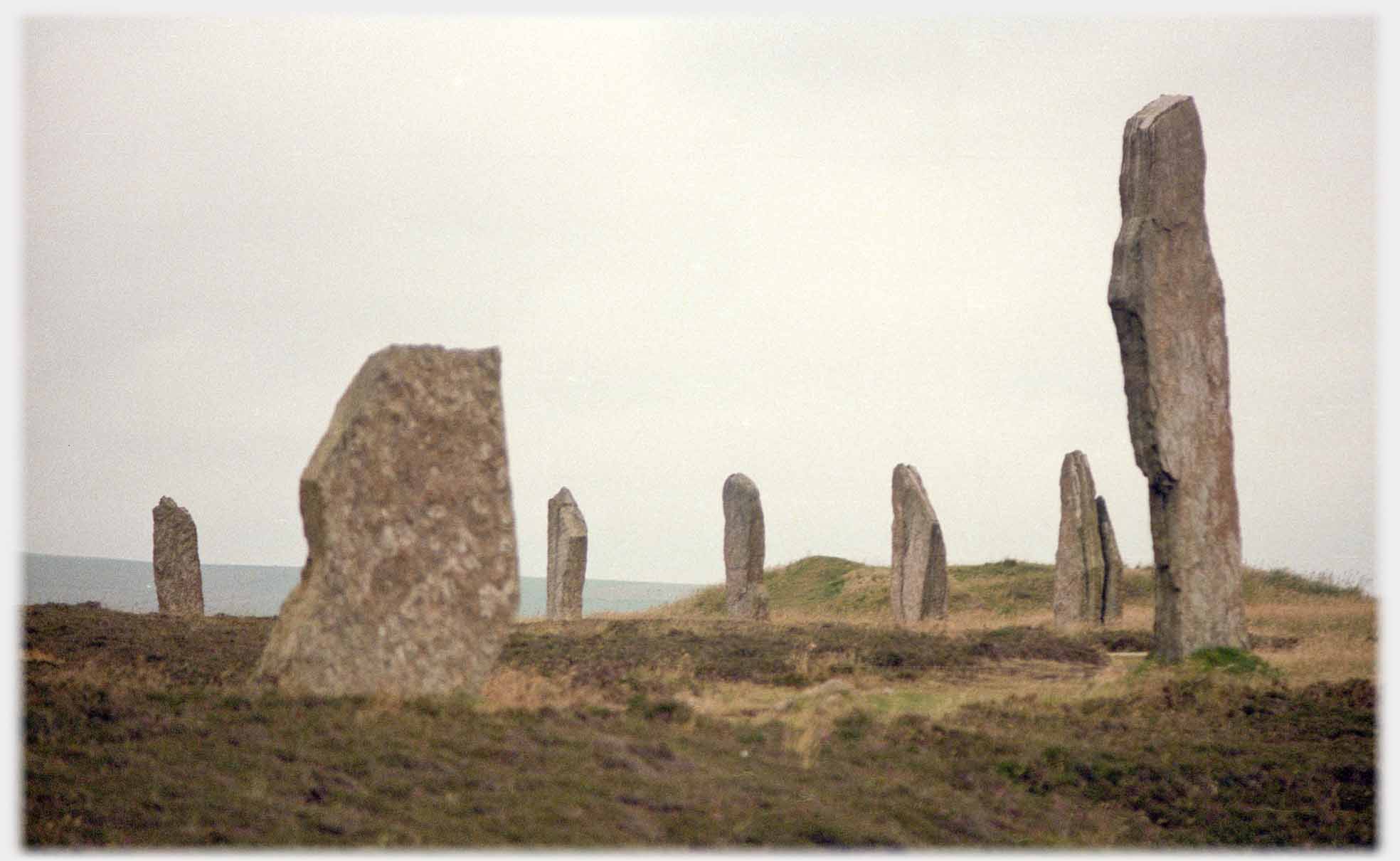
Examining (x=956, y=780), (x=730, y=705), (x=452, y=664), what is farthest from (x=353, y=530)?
(x=956, y=780)

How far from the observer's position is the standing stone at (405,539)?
33.6 feet

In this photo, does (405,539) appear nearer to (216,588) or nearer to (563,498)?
(563,498)

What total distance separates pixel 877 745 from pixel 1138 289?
25.7 feet

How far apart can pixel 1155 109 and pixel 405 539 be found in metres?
11.4

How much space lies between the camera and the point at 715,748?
30.6 feet

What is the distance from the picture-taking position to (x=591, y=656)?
15.4m

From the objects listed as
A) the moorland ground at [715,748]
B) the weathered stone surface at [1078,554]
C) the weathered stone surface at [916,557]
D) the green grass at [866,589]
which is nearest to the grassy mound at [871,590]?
the green grass at [866,589]

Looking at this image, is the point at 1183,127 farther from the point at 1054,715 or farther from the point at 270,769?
the point at 270,769

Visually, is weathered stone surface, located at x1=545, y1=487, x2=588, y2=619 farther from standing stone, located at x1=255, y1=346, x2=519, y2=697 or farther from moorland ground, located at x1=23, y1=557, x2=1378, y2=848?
standing stone, located at x1=255, y1=346, x2=519, y2=697

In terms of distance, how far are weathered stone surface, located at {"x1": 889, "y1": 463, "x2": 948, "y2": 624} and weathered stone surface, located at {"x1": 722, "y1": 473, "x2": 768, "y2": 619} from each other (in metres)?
2.58

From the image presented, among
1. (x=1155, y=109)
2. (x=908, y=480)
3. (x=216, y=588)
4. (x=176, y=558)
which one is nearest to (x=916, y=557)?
(x=908, y=480)

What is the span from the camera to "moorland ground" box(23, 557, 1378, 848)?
23.2 ft

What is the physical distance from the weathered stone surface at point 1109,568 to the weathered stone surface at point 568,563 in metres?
9.87

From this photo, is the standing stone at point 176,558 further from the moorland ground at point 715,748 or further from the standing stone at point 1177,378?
the standing stone at point 1177,378
